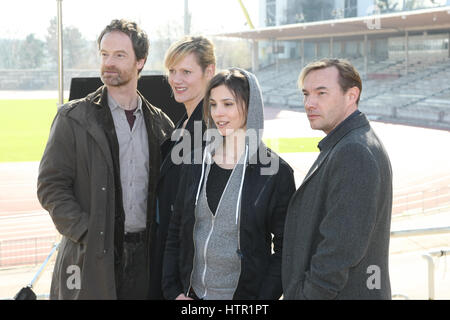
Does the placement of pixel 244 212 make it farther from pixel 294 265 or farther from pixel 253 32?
pixel 253 32

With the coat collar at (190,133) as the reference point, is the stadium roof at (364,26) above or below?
above

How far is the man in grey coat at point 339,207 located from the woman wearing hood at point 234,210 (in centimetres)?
11

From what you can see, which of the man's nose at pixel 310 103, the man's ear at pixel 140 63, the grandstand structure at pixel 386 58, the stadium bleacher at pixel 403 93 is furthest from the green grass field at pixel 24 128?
the man's nose at pixel 310 103

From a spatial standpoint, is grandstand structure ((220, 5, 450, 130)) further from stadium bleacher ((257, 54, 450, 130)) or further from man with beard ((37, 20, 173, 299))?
man with beard ((37, 20, 173, 299))

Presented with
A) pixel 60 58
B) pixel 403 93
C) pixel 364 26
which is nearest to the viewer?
pixel 60 58

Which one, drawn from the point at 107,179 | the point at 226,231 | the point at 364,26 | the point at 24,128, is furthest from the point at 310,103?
the point at 364,26

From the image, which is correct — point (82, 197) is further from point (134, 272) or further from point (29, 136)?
point (29, 136)

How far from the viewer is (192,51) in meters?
2.54

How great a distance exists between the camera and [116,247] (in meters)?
2.32

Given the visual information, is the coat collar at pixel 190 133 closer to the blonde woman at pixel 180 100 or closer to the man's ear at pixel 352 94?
the blonde woman at pixel 180 100

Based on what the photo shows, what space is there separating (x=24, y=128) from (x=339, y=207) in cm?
2648

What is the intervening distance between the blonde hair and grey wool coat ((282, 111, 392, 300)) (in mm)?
887

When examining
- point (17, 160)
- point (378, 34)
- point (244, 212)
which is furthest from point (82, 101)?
point (378, 34)

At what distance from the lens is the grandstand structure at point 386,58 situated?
2652cm
